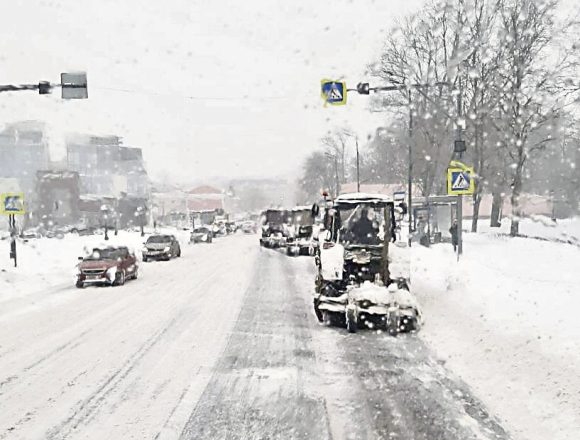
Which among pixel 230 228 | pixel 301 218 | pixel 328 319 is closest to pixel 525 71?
pixel 301 218

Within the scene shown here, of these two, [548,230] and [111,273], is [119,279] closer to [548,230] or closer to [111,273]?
[111,273]

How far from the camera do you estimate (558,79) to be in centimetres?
3019

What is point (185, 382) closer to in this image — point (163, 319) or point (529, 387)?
point (529, 387)

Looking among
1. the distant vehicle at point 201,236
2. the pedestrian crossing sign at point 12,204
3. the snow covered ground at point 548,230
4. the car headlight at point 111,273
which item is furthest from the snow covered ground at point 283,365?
the distant vehicle at point 201,236

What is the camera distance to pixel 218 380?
23.8 feet

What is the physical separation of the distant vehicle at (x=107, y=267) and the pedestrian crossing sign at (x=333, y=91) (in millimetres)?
9202

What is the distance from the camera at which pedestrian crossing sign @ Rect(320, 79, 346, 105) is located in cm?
1538

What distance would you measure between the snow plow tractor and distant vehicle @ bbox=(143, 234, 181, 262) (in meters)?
19.0

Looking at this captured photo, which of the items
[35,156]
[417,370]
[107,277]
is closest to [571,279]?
[417,370]

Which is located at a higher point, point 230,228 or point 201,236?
point 201,236

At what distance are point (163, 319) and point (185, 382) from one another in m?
4.92

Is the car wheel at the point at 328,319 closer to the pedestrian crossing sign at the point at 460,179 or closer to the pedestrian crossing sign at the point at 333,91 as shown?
the pedestrian crossing sign at the point at 333,91

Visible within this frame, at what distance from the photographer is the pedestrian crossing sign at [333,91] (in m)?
15.4

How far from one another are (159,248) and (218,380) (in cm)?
2405
